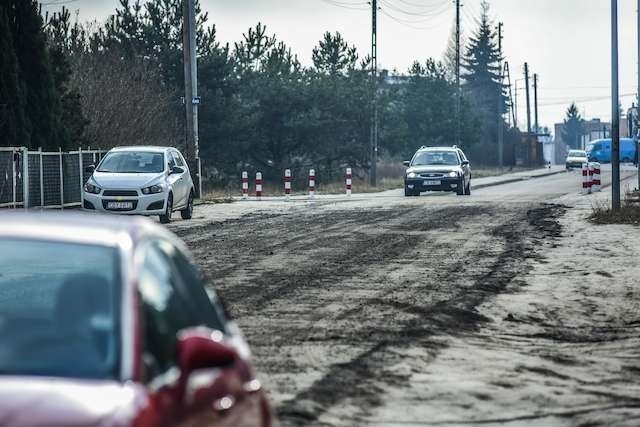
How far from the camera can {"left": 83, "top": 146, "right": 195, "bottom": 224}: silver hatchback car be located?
3191cm

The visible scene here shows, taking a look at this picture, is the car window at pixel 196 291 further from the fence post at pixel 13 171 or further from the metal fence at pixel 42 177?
the fence post at pixel 13 171

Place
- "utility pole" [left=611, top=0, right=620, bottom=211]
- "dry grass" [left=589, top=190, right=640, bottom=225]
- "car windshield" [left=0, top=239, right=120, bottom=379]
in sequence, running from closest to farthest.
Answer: "car windshield" [left=0, top=239, right=120, bottom=379]
"dry grass" [left=589, top=190, right=640, bottom=225]
"utility pole" [left=611, top=0, right=620, bottom=211]

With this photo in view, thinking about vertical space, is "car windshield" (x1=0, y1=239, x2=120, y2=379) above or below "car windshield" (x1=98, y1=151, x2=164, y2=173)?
below

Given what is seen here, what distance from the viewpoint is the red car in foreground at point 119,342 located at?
4.47 metres

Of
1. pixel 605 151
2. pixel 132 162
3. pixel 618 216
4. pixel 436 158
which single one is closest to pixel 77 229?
pixel 618 216

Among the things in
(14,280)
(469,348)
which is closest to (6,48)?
(14,280)

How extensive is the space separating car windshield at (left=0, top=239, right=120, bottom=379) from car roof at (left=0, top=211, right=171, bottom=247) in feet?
0.10

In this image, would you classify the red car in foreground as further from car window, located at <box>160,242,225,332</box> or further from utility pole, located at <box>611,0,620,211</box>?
utility pole, located at <box>611,0,620,211</box>

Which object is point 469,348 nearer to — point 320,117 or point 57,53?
point 57,53

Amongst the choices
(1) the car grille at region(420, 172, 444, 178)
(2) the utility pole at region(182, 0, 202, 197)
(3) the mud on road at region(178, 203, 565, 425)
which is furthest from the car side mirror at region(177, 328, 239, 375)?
(1) the car grille at region(420, 172, 444, 178)

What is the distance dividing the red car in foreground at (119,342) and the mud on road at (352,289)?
2.91 m

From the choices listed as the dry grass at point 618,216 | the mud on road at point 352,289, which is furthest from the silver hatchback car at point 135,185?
the dry grass at point 618,216

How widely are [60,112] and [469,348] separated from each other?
27792 millimetres

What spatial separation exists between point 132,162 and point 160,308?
28.1 metres
